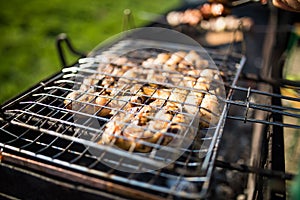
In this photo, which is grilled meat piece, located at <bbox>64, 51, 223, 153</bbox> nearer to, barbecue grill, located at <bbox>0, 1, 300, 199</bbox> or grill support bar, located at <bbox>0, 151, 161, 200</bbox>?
barbecue grill, located at <bbox>0, 1, 300, 199</bbox>

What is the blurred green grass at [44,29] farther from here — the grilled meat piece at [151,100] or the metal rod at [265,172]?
the metal rod at [265,172]

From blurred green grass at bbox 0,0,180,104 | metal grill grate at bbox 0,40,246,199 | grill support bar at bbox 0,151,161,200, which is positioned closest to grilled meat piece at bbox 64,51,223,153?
metal grill grate at bbox 0,40,246,199

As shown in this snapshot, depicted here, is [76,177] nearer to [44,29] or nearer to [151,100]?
[151,100]

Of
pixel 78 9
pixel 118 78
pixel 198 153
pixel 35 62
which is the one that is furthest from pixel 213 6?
pixel 78 9

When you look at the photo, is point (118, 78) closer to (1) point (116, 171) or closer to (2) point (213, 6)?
(1) point (116, 171)

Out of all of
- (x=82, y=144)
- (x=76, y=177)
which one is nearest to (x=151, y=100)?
(x=82, y=144)

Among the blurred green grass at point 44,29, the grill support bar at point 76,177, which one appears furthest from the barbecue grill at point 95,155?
the blurred green grass at point 44,29
